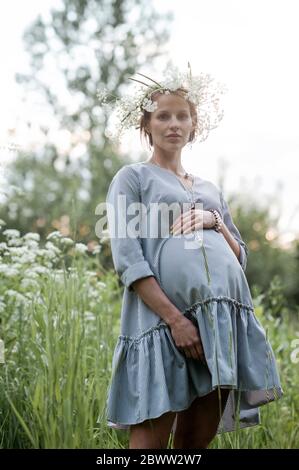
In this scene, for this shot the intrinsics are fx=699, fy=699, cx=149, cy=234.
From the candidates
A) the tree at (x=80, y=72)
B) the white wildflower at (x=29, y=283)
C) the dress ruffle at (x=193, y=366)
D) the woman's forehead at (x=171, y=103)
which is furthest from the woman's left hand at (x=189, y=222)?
the tree at (x=80, y=72)

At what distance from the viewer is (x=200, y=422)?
234cm

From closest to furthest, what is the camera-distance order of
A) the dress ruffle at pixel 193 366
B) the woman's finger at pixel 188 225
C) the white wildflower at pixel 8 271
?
1. the dress ruffle at pixel 193 366
2. the woman's finger at pixel 188 225
3. the white wildflower at pixel 8 271

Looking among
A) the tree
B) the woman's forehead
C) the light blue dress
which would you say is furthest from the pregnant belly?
the tree

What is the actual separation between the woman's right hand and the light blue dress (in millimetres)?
27

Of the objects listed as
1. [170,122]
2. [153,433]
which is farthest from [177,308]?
[170,122]

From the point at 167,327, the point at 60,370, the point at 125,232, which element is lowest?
the point at 60,370

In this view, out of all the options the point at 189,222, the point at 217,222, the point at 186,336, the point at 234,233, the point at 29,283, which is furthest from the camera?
the point at 29,283

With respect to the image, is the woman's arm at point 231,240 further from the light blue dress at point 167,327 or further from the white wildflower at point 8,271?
the white wildflower at point 8,271

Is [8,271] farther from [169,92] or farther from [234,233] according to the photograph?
[169,92]

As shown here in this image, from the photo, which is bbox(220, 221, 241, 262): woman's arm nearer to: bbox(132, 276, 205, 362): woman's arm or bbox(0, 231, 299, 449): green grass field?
bbox(132, 276, 205, 362): woman's arm

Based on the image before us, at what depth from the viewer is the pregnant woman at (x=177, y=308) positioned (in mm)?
2170

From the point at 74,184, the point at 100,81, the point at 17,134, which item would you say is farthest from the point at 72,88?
the point at 17,134

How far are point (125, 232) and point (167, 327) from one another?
0.33m
